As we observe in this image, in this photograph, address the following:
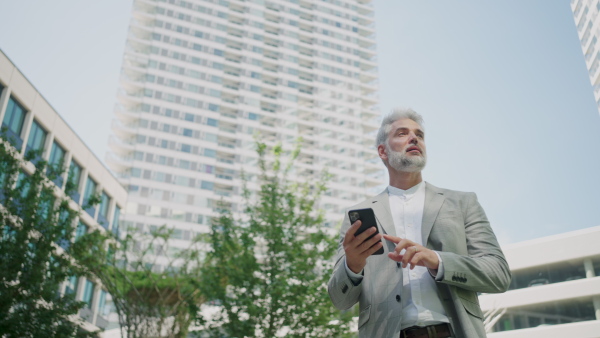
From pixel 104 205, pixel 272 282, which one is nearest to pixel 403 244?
pixel 272 282

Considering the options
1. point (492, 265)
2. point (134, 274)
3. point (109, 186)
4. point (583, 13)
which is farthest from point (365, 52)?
point (492, 265)

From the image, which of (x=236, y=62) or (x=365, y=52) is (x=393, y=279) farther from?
(x=365, y=52)

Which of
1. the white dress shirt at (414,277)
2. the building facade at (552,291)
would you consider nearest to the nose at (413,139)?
the white dress shirt at (414,277)

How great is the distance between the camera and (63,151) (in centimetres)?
2966

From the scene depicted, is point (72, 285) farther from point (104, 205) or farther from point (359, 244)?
point (359, 244)

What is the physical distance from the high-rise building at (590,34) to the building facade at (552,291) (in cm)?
3852

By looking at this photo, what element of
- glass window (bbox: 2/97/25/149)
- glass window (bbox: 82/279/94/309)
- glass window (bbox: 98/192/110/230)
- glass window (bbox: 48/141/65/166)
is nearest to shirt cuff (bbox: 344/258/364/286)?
glass window (bbox: 2/97/25/149)

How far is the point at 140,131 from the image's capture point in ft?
226

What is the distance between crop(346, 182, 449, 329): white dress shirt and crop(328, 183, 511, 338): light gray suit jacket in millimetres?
31

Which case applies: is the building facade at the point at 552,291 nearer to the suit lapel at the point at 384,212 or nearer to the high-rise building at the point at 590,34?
the suit lapel at the point at 384,212

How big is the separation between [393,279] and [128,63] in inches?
3051

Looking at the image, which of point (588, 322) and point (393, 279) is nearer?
point (393, 279)

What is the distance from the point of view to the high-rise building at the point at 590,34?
197 feet

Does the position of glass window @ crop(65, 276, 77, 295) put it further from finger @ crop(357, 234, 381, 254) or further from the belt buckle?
the belt buckle
